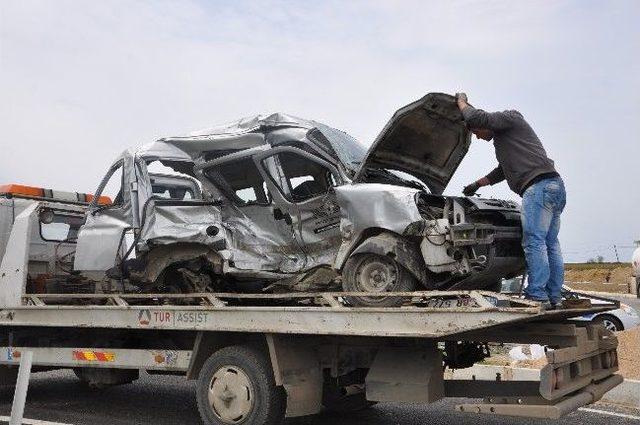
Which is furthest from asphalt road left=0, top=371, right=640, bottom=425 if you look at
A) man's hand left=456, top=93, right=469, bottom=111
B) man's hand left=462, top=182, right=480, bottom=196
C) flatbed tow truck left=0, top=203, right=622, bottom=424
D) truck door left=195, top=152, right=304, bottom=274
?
man's hand left=456, top=93, right=469, bottom=111

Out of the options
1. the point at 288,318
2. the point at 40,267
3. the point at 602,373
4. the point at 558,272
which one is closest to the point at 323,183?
the point at 288,318

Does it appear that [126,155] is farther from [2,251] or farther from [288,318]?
[288,318]

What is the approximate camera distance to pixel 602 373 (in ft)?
18.2

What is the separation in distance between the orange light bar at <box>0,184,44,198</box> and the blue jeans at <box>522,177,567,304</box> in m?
5.80

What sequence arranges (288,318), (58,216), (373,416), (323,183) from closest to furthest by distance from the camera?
1. (288,318)
2. (323,183)
3. (373,416)
4. (58,216)

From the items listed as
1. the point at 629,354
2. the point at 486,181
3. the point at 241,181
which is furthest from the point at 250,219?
the point at 629,354

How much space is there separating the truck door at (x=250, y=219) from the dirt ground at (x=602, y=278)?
25851 millimetres

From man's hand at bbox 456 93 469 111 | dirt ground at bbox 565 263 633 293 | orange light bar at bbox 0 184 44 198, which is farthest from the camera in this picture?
dirt ground at bbox 565 263 633 293

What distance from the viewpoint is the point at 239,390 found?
562cm

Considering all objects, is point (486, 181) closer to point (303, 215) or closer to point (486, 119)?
point (486, 119)

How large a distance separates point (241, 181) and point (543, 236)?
9.88 ft

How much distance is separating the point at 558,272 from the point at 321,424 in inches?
105

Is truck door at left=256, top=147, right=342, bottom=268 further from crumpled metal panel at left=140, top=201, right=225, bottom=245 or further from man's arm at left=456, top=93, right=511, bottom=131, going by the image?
man's arm at left=456, top=93, right=511, bottom=131

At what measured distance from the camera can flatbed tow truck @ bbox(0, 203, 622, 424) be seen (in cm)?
471
